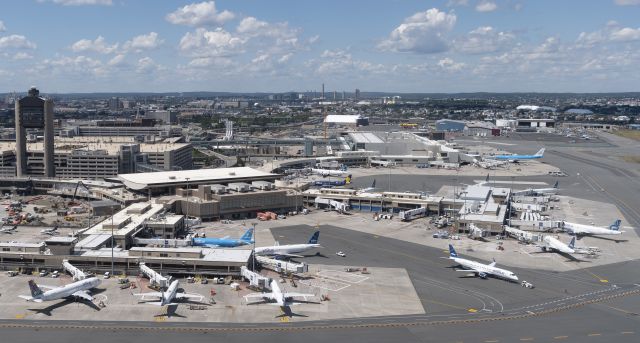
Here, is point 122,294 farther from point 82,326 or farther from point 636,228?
point 636,228

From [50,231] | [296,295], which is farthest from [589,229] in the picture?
[50,231]

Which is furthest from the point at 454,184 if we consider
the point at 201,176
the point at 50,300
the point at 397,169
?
the point at 50,300

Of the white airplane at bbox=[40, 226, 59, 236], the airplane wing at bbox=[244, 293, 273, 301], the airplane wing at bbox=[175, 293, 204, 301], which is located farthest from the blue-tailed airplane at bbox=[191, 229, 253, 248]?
the airplane wing at bbox=[244, 293, 273, 301]

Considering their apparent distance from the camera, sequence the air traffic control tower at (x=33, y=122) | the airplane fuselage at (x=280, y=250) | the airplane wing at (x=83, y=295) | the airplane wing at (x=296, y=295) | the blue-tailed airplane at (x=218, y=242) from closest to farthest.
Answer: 1. the airplane wing at (x=83, y=295)
2. the airplane wing at (x=296, y=295)
3. the airplane fuselage at (x=280, y=250)
4. the blue-tailed airplane at (x=218, y=242)
5. the air traffic control tower at (x=33, y=122)

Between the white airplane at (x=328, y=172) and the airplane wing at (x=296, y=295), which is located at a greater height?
the white airplane at (x=328, y=172)

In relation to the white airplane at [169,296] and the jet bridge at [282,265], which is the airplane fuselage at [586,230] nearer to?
the jet bridge at [282,265]

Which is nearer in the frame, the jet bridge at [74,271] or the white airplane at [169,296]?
the white airplane at [169,296]

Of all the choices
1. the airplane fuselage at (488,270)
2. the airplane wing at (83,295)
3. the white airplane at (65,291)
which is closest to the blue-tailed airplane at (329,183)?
the airplane fuselage at (488,270)

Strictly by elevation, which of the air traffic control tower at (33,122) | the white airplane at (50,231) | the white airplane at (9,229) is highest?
the air traffic control tower at (33,122)
